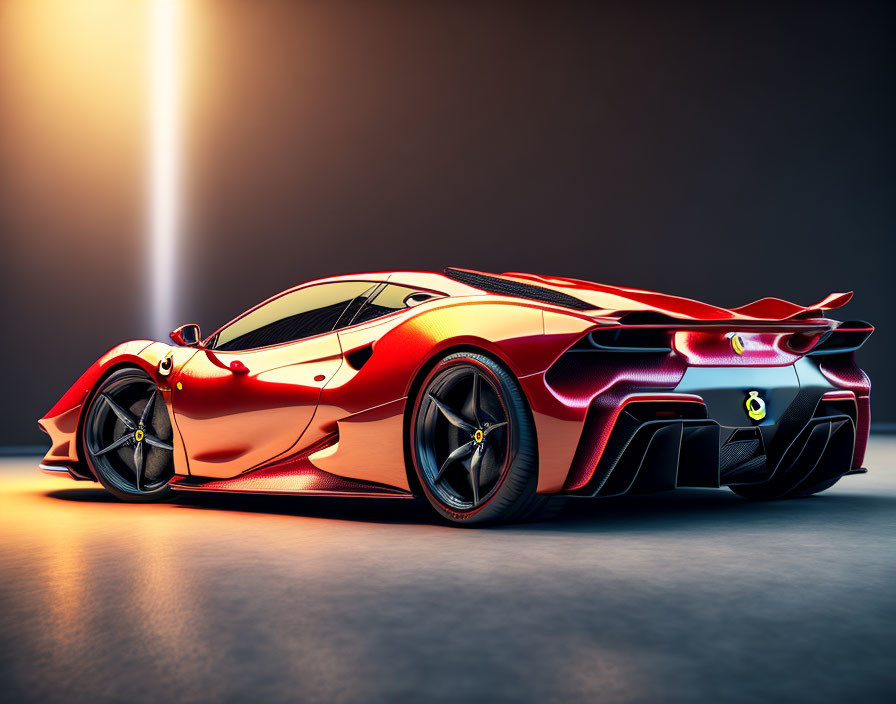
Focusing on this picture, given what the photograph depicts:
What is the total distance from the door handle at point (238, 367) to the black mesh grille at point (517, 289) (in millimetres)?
1161

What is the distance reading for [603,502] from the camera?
5.34m

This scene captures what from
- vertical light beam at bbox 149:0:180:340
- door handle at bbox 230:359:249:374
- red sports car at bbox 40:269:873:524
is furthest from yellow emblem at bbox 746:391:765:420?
vertical light beam at bbox 149:0:180:340

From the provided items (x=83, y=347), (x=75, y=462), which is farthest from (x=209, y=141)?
(x=75, y=462)

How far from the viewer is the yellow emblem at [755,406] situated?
14.3 ft

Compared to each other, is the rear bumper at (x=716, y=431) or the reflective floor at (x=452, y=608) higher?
the rear bumper at (x=716, y=431)

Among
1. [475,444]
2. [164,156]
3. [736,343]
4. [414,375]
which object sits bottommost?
[475,444]

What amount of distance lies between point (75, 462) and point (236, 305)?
16.0 feet

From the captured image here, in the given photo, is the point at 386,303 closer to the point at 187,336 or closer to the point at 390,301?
the point at 390,301

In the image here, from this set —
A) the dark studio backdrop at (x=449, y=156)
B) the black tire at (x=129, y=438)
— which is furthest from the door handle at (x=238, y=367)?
the dark studio backdrop at (x=449, y=156)

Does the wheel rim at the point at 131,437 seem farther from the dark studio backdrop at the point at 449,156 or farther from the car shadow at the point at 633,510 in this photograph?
the dark studio backdrop at the point at 449,156

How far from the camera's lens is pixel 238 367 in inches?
209

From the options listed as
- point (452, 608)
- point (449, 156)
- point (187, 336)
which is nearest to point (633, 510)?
point (452, 608)

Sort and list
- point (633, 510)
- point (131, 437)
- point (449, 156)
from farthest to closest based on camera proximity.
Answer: point (449, 156) → point (131, 437) → point (633, 510)

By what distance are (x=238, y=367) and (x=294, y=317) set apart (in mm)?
376
